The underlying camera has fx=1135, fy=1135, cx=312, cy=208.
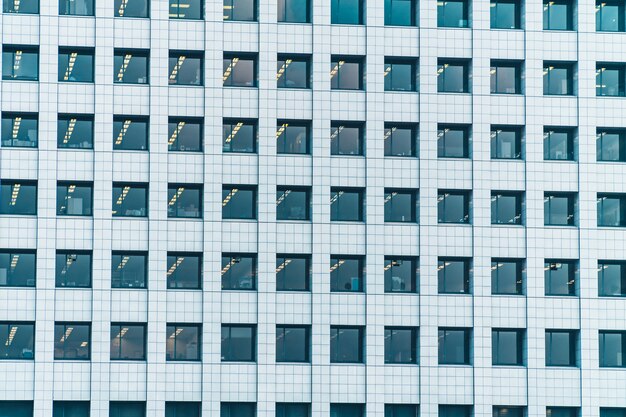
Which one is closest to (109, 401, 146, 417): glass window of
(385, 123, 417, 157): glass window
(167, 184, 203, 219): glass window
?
(167, 184, 203, 219): glass window

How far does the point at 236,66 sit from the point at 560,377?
2459 centimetres

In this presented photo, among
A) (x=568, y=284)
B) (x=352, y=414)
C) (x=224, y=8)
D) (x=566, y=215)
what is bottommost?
(x=352, y=414)

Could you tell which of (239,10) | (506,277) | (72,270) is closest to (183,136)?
(239,10)

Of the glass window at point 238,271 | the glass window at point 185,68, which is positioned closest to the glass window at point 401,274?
the glass window at point 238,271

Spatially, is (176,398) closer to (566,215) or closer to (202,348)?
(202,348)

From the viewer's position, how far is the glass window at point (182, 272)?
60.9 m

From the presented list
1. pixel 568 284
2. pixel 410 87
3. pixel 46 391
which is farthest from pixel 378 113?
pixel 46 391

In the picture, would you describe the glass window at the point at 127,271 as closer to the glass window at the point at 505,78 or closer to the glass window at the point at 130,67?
the glass window at the point at 130,67

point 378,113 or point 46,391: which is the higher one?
point 378,113

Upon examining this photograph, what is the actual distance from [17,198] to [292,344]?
54.6 feet

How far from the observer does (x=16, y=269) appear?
59875 millimetres

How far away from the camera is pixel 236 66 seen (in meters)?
62.7

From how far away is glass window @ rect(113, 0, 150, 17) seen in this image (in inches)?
2456

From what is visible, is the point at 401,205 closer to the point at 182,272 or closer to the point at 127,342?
the point at 182,272
